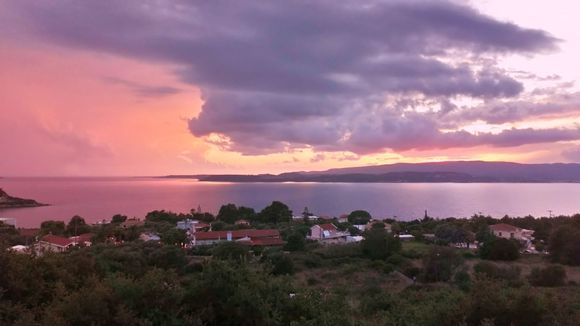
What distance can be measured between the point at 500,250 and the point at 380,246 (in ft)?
24.5

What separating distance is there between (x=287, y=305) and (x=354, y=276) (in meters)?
16.3

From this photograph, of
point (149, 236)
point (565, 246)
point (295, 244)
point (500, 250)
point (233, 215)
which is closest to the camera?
point (565, 246)

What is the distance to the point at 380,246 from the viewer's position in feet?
91.0

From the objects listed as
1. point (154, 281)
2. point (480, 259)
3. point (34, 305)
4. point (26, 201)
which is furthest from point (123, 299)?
point (26, 201)

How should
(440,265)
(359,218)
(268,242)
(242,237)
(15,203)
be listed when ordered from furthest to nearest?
(15,203) < (359,218) < (242,237) < (268,242) < (440,265)

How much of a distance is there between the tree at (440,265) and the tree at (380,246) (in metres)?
5.20

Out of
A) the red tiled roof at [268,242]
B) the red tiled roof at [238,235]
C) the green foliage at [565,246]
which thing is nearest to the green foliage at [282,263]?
the red tiled roof at [268,242]

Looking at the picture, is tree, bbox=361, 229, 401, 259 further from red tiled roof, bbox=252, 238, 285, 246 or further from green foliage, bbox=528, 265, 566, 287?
green foliage, bbox=528, 265, 566, 287

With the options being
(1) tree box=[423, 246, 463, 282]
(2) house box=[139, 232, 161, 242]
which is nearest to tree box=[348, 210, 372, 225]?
(2) house box=[139, 232, 161, 242]

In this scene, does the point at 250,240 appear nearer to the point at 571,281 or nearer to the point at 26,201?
the point at 571,281

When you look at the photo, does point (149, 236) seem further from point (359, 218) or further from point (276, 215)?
point (359, 218)

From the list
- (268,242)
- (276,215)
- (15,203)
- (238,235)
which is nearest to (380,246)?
(268,242)

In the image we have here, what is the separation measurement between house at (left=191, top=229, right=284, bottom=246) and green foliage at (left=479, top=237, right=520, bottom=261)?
13332 millimetres

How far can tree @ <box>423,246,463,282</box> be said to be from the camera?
21484 mm
